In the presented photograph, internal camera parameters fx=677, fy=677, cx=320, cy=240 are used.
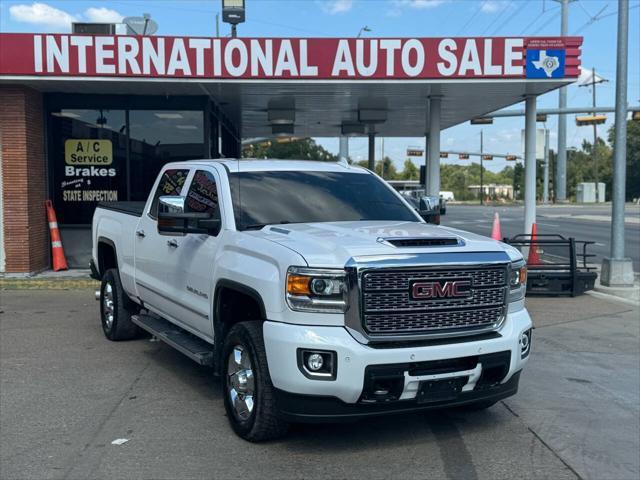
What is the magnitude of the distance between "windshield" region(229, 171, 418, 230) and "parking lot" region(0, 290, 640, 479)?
5.41ft

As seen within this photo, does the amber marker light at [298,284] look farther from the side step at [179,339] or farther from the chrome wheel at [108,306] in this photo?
the chrome wheel at [108,306]

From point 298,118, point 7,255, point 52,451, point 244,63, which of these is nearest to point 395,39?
point 244,63

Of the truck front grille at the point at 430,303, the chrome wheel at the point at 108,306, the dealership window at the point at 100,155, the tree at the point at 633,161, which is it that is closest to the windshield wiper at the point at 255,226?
the truck front grille at the point at 430,303

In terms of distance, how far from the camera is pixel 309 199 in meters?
5.79

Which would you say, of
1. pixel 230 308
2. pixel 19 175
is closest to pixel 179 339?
pixel 230 308

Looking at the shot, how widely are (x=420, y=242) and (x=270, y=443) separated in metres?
1.76

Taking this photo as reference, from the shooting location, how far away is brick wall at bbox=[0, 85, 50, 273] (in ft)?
41.2

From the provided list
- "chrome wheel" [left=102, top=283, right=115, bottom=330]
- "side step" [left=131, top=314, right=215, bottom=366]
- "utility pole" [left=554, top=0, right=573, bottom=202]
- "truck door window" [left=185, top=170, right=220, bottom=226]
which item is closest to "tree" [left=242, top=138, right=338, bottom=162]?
"utility pole" [left=554, top=0, right=573, bottom=202]

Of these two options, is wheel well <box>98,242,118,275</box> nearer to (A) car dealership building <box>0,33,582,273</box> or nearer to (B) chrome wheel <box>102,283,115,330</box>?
(B) chrome wheel <box>102,283,115,330</box>

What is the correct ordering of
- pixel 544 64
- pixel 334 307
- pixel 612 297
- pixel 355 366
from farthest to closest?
pixel 544 64, pixel 612 297, pixel 334 307, pixel 355 366

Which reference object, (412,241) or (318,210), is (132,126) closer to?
(318,210)

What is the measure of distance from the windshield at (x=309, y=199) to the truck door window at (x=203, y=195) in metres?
0.20

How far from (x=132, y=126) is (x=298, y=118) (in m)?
5.75

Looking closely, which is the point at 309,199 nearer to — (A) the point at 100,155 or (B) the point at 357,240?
(B) the point at 357,240
